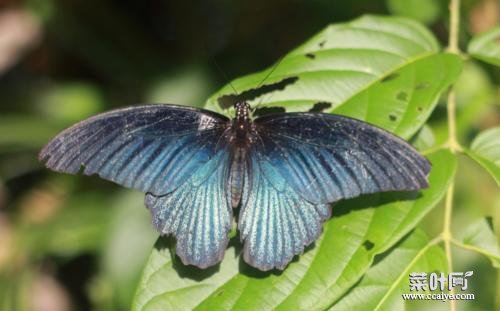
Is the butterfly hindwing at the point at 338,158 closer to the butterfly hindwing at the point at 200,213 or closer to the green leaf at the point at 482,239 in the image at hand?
the butterfly hindwing at the point at 200,213

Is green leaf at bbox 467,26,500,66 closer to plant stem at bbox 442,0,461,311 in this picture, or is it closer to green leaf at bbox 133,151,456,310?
plant stem at bbox 442,0,461,311

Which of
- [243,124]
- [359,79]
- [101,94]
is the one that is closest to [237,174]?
[243,124]

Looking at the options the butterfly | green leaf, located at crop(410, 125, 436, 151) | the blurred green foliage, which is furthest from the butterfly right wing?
the blurred green foliage

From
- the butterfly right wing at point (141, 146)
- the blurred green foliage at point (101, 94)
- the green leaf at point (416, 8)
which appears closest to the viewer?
the butterfly right wing at point (141, 146)

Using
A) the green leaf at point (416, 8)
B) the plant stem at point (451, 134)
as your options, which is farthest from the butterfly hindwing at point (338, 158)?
the green leaf at point (416, 8)

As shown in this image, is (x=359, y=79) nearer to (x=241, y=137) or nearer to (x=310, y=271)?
(x=241, y=137)

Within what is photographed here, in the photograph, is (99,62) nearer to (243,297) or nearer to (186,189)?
(186,189)
